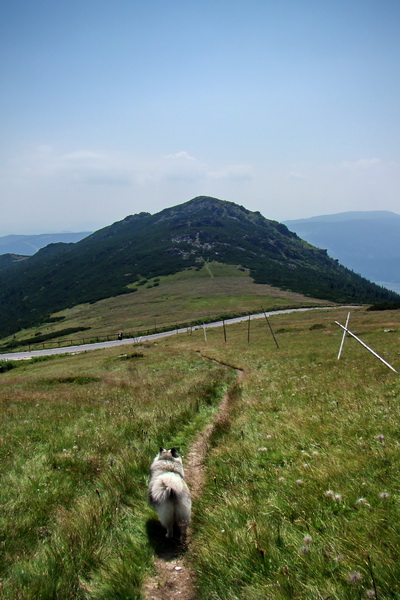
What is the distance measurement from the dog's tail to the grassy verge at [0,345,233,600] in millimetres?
570

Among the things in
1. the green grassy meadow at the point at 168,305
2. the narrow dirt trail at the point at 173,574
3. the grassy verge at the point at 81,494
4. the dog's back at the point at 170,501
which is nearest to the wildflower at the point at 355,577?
the narrow dirt trail at the point at 173,574

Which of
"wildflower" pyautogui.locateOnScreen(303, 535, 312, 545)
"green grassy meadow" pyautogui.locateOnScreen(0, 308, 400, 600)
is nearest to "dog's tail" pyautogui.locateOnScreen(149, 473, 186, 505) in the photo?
"green grassy meadow" pyautogui.locateOnScreen(0, 308, 400, 600)

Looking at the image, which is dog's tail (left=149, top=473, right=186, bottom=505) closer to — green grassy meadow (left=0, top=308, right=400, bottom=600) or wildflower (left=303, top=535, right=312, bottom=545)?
green grassy meadow (left=0, top=308, right=400, bottom=600)

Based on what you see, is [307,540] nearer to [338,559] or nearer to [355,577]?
[338,559]

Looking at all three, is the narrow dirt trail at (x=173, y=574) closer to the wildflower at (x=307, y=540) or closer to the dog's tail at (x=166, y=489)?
the dog's tail at (x=166, y=489)

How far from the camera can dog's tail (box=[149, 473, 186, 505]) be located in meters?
4.83

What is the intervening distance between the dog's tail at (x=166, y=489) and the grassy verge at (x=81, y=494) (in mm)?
570

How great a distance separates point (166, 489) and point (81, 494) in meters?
2.04

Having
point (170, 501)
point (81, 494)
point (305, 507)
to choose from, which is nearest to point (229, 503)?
point (170, 501)

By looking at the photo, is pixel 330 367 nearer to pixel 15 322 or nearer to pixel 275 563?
pixel 275 563

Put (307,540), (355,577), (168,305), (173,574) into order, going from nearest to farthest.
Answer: (355,577), (307,540), (173,574), (168,305)

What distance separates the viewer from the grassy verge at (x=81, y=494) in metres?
3.79

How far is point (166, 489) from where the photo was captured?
4.88 meters

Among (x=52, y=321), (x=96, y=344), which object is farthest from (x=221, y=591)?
(x=52, y=321)
